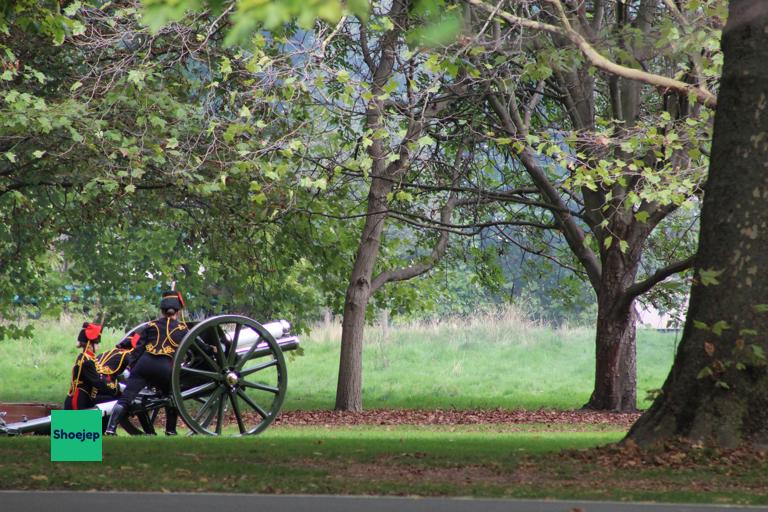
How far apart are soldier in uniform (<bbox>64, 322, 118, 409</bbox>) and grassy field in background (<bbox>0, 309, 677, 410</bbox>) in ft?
43.5

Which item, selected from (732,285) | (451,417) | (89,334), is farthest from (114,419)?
(451,417)

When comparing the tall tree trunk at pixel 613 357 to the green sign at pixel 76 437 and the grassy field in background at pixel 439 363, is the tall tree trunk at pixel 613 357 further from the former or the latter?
the green sign at pixel 76 437

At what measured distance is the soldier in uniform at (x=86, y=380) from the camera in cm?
1567

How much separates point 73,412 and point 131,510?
206cm

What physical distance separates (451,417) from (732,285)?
1152 centimetres

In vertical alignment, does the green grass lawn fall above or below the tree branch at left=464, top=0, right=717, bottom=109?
below

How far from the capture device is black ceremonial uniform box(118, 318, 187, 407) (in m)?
14.9

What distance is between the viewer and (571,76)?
2206 cm

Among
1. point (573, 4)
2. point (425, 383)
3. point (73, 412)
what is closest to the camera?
point (73, 412)

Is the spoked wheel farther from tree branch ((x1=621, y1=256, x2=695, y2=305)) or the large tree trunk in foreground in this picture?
tree branch ((x1=621, y1=256, x2=695, y2=305))

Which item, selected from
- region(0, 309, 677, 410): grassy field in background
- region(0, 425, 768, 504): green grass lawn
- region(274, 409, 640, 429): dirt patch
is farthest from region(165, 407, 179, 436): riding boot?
region(0, 309, 677, 410): grassy field in background

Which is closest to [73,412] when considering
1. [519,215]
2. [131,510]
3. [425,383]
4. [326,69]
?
[131,510]

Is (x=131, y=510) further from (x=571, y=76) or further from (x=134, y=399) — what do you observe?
(x=571, y=76)

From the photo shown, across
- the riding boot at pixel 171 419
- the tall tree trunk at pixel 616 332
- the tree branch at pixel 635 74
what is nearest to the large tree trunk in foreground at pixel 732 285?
the tree branch at pixel 635 74
